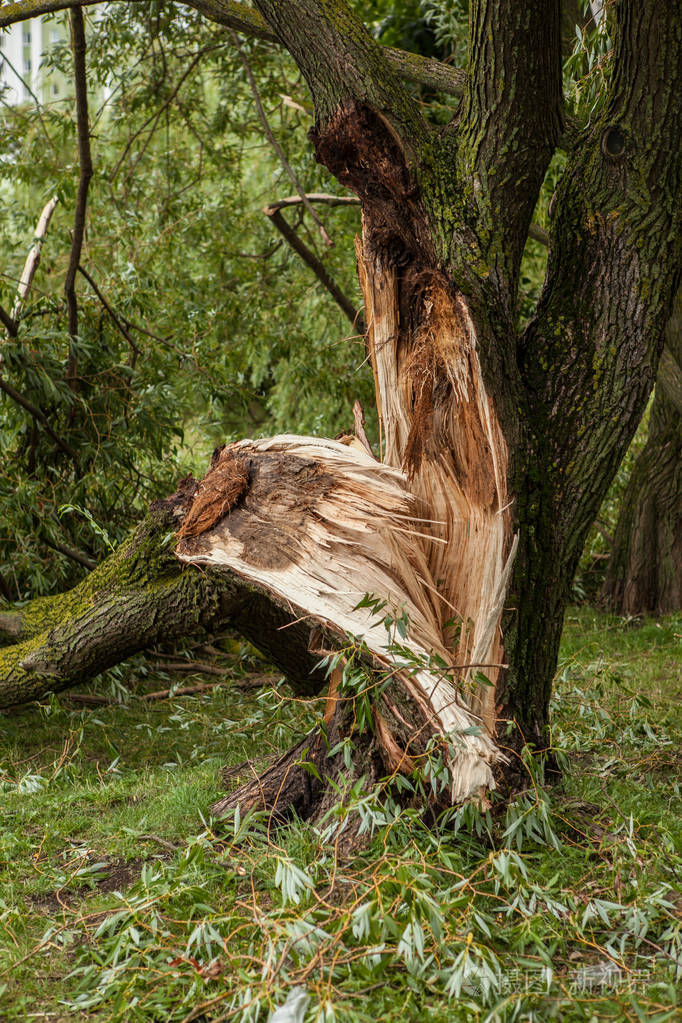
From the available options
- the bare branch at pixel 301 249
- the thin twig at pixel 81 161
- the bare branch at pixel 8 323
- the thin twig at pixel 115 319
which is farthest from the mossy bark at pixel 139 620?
the bare branch at pixel 301 249

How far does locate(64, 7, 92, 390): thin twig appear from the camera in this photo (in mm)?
5367

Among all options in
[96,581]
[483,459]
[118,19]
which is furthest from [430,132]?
[118,19]

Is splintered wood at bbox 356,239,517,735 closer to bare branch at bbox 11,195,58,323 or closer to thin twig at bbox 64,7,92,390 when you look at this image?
thin twig at bbox 64,7,92,390

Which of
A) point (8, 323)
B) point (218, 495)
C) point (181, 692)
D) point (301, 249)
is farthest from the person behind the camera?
point (301, 249)

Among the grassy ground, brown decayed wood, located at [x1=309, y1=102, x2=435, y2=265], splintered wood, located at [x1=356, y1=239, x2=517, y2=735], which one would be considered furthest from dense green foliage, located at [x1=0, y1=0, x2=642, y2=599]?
the grassy ground

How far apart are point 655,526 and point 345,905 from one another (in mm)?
5788

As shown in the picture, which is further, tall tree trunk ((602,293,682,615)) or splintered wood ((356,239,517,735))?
tall tree trunk ((602,293,682,615))

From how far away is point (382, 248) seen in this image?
3572mm

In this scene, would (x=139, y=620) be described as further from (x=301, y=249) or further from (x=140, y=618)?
(x=301, y=249)

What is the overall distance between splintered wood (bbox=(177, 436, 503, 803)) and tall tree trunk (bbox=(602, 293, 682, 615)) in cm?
478

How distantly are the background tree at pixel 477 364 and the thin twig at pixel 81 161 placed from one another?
2.27 m

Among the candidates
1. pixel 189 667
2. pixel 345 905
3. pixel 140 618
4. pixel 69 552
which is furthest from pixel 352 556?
pixel 189 667

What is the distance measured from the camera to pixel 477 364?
334 centimetres

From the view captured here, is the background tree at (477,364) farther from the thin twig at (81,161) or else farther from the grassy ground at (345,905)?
the thin twig at (81,161)
